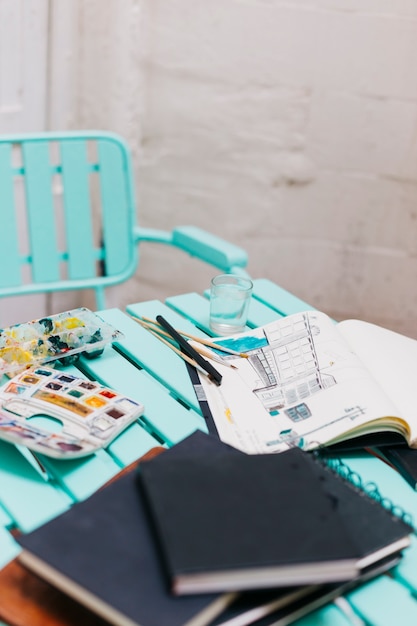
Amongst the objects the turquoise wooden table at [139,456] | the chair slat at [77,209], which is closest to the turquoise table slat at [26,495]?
the turquoise wooden table at [139,456]

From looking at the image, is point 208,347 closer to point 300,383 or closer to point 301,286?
point 300,383

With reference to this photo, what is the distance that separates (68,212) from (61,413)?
847 millimetres

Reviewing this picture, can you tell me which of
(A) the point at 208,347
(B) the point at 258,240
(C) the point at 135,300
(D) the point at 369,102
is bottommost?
(C) the point at 135,300

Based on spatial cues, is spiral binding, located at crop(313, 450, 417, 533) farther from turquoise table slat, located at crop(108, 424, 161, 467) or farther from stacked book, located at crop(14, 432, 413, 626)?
turquoise table slat, located at crop(108, 424, 161, 467)

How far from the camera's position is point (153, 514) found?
656mm

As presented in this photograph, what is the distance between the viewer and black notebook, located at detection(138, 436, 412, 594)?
0.61 m

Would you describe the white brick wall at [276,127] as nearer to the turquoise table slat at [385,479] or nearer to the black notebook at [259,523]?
the turquoise table slat at [385,479]

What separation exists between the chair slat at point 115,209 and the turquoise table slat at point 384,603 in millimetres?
1141

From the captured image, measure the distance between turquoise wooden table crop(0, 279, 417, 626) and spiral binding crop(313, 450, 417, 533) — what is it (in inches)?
0.5

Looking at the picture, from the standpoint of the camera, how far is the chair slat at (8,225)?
5.02 ft

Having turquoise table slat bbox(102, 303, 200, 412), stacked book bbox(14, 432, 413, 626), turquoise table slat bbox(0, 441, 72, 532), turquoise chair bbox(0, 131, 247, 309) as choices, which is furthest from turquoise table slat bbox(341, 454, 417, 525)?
turquoise chair bbox(0, 131, 247, 309)

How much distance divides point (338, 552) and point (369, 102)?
1.78 m

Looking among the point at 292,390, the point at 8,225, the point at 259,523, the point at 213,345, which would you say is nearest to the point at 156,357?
the point at 213,345

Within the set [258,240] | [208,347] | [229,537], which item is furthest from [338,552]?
[258,240]
